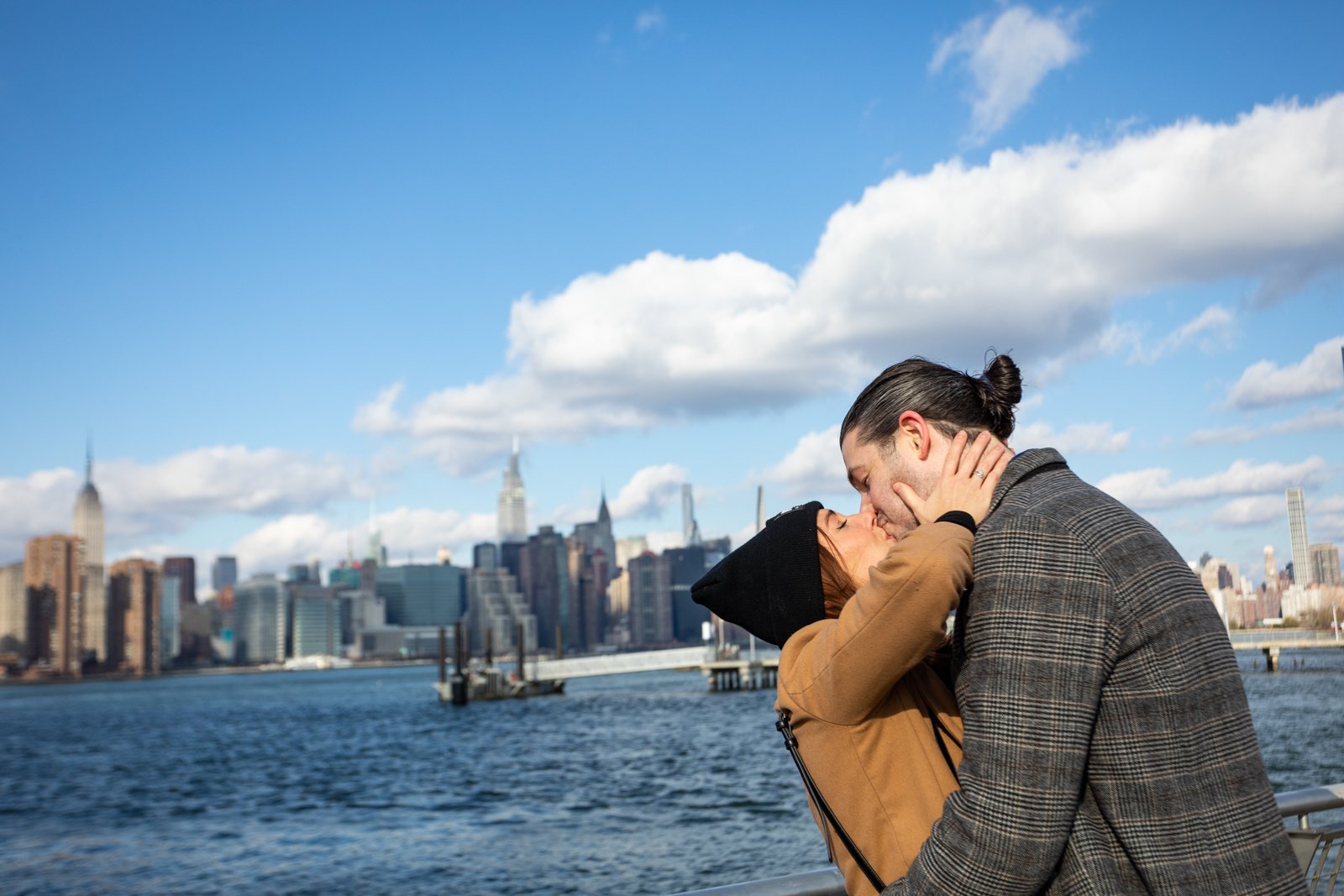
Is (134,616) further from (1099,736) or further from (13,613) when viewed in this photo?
(1099,736)

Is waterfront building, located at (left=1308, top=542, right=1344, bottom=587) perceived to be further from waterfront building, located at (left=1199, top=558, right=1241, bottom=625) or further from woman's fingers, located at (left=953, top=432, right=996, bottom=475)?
woman's fingers, located at (left=953, top=432, right=996, bottom=475)

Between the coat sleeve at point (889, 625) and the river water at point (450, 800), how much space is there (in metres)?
11.6

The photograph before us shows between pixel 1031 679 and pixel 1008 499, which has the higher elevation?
pixel 1008 499

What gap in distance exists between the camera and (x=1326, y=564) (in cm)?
5928

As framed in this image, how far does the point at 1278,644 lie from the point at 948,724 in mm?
68130

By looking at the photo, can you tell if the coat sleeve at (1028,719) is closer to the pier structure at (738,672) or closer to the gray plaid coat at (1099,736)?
the gray plaid coat at (1099,736)

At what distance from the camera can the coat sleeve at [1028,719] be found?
139 centimetres

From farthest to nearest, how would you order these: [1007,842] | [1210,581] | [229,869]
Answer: [1210,581] → [229,869] → [1007,842]

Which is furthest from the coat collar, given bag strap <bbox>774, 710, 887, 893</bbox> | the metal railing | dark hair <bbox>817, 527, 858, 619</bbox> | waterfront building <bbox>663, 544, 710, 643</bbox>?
waterfront building <bbox>663, 544, 710, 643</bbox>

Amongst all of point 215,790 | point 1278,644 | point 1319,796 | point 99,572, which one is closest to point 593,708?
point 215,790

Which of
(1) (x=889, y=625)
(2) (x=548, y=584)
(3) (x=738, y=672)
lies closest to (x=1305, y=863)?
(1) (x=889, y=625)

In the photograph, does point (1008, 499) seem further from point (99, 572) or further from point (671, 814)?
point (99, 572)

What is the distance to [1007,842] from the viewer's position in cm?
139

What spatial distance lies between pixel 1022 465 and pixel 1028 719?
41 cm
